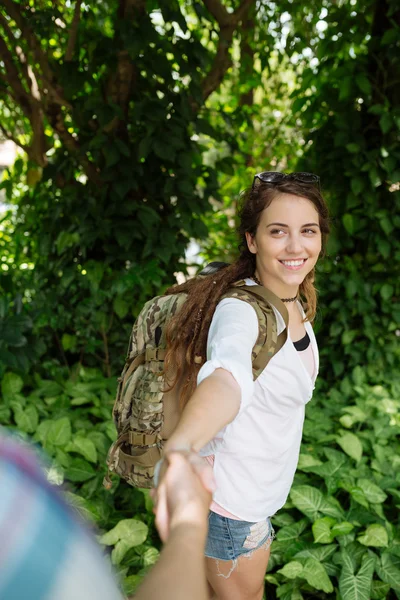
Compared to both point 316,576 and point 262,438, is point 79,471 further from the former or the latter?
point 262,438

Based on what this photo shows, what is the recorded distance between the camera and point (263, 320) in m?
1.22

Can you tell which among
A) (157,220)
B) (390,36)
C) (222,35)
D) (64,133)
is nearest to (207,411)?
(157,220)

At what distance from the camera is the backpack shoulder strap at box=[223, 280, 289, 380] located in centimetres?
119

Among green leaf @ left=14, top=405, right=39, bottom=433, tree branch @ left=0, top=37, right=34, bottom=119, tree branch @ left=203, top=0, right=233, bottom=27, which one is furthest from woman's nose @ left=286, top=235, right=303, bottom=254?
tree branch @ left=0, top=37, right=34, bottom=119

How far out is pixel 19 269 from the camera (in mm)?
3934

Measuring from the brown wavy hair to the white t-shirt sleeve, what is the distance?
10 cm

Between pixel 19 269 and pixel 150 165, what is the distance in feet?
4.15

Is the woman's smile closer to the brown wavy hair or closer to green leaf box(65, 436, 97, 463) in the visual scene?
the brown wavy hair

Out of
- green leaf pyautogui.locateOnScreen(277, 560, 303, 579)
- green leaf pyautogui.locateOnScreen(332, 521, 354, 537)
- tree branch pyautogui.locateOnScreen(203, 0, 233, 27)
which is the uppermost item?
tree branch pyautogui.locateOnScreen(203, 0, 233, 27)

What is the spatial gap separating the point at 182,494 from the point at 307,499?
1.97 m

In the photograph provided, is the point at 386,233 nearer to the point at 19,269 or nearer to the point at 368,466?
the point at 368,466

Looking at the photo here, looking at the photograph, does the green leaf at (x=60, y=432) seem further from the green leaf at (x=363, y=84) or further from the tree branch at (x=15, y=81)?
the green leaf at (x=363, y=84)

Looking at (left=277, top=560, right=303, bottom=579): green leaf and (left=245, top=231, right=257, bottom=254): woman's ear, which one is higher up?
(left=245, top=231, right=257, bottom=254): woman's ear

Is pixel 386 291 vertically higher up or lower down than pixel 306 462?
higher up
